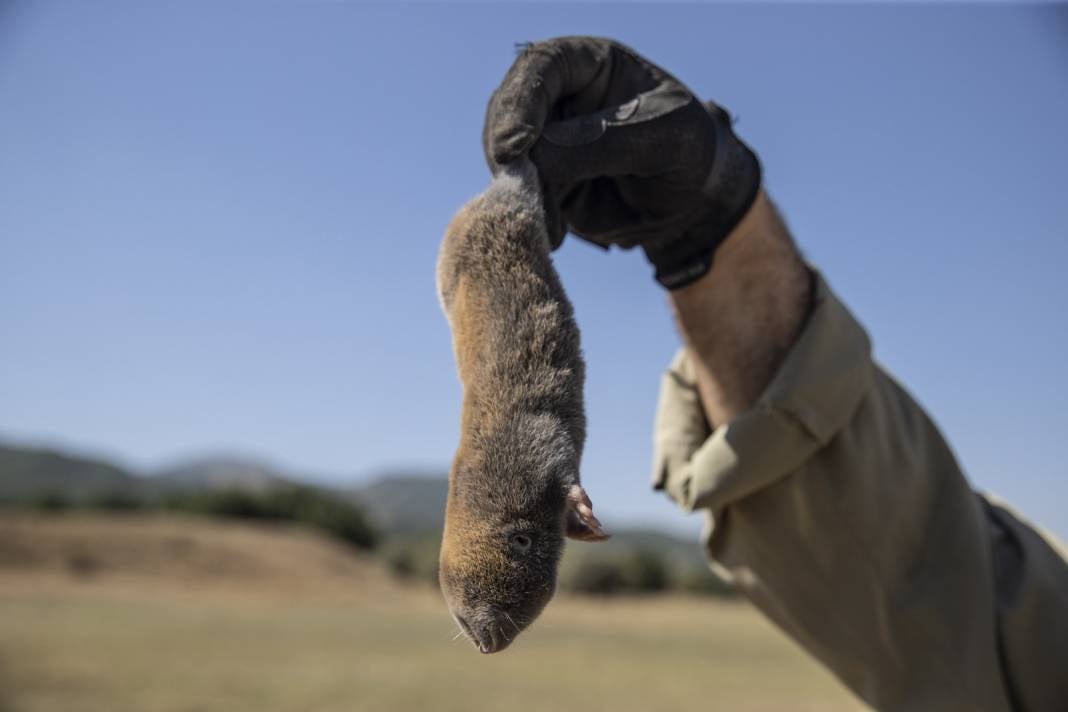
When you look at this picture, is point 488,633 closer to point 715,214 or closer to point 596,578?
point 715,214

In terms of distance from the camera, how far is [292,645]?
14.0 m

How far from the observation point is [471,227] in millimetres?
1309

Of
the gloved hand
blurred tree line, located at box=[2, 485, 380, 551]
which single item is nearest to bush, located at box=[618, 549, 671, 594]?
blurred tree line, located at box=[2, 485, 380, 551]

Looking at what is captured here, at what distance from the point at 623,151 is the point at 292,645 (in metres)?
14.3

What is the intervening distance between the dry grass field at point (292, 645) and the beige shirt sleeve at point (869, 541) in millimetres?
575

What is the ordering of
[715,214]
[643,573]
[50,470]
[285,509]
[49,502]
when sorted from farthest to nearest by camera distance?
[50,470] < [285,509] < [49,502] < [643,573] < [715,214]

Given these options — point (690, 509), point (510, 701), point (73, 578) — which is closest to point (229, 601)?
point (73, 578)

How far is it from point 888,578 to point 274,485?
127 feet

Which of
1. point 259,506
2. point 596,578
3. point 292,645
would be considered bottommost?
point 259,506

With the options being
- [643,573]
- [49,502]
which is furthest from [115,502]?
[643,573]

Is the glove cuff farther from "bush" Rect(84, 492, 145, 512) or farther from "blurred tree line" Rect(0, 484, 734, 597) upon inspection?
"bush" Rect(84, 492, 145, 512)

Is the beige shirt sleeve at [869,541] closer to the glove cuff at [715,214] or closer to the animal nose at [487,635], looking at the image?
the glove cuff at [715,214]

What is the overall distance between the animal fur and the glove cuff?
0.63 meters

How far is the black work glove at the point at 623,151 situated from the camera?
4.69 ft
